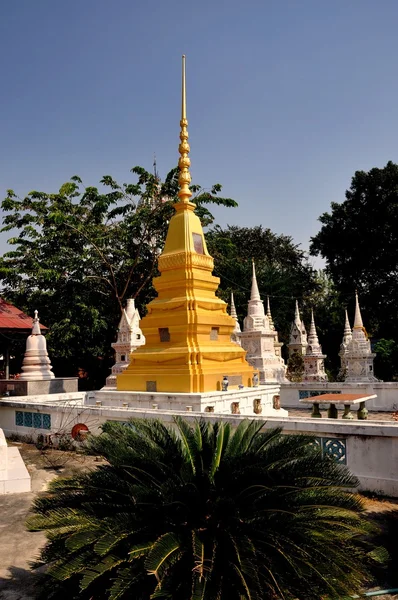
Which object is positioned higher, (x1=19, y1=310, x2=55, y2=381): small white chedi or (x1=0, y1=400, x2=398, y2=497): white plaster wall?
(x1=19, y1=310, x2=55, y2=381): small white chedi

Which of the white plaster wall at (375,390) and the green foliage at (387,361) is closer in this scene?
the white plaster wall at (375,390)

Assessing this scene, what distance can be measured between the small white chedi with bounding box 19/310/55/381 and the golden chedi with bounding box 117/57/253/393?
9.88 ft

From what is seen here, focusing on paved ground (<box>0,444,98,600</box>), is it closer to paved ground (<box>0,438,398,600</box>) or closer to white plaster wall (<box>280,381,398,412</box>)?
paved ground (<box>0,438,398,600</box>)

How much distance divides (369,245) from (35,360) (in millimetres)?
27759

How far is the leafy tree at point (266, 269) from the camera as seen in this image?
32062mm

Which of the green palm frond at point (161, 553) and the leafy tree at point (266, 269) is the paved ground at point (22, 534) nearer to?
the green palm frond at point (161, 553)

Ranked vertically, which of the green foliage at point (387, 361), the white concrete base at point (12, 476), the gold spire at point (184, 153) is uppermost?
the gold spire at point (184, 153)

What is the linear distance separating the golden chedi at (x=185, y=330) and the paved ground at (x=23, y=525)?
3.73 metres

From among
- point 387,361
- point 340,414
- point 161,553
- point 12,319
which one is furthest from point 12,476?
point 387,361

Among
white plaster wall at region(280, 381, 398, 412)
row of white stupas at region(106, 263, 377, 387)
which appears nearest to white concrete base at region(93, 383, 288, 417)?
white plaster wall at region(280, 381, 398, 412)

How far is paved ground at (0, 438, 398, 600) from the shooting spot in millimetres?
4996

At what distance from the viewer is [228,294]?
32.2 metres

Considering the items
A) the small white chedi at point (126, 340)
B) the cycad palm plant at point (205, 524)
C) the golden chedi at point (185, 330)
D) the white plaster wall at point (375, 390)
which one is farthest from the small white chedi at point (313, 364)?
the cycad palm plant at point (205, 524)

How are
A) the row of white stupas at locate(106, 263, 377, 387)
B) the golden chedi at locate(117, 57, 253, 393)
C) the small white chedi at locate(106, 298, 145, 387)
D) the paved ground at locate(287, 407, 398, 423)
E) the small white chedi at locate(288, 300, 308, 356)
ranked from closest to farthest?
the golden chedi at locate(117, 57, 253, 393) → the paved ground at locate(287, 407, 398, 423) → the row of white stupas at locate(106, 263, 377, 387) → the small white chedi at locate(106, 298, 145, 387) → the small white chedi at locate(288, 300, 308, 356)
